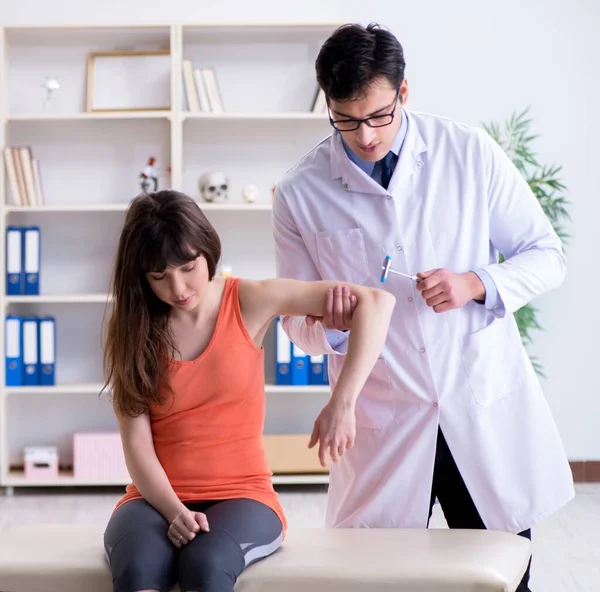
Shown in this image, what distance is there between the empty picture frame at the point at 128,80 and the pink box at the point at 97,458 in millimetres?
1413

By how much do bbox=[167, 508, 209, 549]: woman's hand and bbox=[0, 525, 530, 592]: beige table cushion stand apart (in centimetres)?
10

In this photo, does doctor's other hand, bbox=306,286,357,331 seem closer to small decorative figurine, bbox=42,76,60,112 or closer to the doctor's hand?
the doctor's hand

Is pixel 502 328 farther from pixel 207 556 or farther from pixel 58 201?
pixel 58 201

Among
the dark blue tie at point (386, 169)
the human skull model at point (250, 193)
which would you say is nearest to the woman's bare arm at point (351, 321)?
the dark blue tie at point (386, 169)

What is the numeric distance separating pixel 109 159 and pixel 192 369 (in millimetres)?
2693

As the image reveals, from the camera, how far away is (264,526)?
1.55 m

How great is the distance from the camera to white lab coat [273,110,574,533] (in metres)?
1.68

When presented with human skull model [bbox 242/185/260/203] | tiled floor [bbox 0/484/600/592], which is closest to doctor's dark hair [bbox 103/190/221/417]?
tiled floor [bbox 0/484/600/592]

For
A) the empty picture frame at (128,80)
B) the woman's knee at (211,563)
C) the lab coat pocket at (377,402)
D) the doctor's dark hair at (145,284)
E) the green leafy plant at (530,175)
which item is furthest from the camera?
the empty picture frame at (128,80)

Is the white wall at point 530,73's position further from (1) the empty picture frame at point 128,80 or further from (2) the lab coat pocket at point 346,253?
(2) the lab coat pocket at point 346,253

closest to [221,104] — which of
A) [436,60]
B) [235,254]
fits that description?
[235,254]

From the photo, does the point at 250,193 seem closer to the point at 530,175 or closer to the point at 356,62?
the point at 530,175

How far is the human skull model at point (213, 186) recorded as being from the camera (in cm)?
400

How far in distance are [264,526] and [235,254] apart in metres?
2.70
